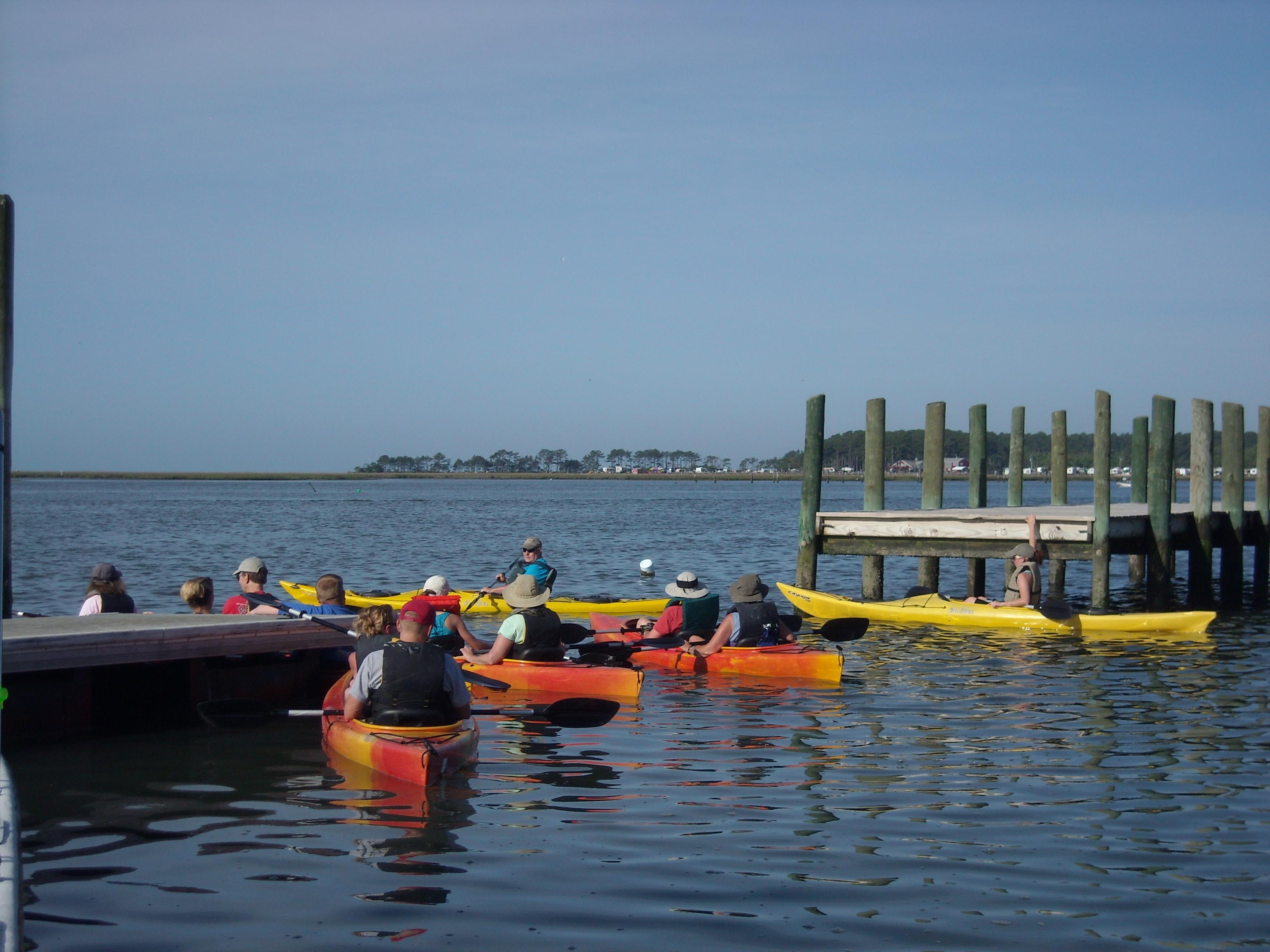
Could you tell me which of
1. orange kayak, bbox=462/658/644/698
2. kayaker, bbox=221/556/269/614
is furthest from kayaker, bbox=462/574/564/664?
kayaker, bbox=221/556/269/614

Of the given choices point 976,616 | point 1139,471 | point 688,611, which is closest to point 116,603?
point 688,611

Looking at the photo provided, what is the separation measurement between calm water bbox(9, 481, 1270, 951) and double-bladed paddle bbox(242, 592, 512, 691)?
0.42 meters

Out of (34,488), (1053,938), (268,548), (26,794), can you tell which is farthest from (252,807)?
(34,488)

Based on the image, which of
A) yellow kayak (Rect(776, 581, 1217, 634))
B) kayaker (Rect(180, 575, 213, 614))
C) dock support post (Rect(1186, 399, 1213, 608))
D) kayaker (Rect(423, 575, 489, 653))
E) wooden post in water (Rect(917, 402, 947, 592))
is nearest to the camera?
kayaker (Rect(180, 575, 213, 614))

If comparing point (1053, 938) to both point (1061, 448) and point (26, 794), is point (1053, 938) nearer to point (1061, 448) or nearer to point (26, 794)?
point (26, 794)

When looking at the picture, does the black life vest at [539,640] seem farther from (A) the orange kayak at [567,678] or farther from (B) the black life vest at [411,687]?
(B) the black life vest at [411,687]

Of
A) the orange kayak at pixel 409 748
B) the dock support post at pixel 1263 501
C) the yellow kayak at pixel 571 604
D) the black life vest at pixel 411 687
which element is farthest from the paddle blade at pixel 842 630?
the dock support post at pixel 1263 501

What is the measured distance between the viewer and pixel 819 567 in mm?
30328

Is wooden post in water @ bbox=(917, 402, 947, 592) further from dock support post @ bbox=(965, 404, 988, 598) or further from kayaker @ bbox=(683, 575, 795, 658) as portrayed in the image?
kayaker @ bbox=(683, 575, 795, 658)

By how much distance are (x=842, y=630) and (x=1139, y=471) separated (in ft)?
37.4

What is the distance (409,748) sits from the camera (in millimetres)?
7910

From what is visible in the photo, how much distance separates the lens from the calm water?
5.51 meters

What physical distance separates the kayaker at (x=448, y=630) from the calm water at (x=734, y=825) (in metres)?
1.37

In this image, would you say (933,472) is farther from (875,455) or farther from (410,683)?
→ (410,683)
